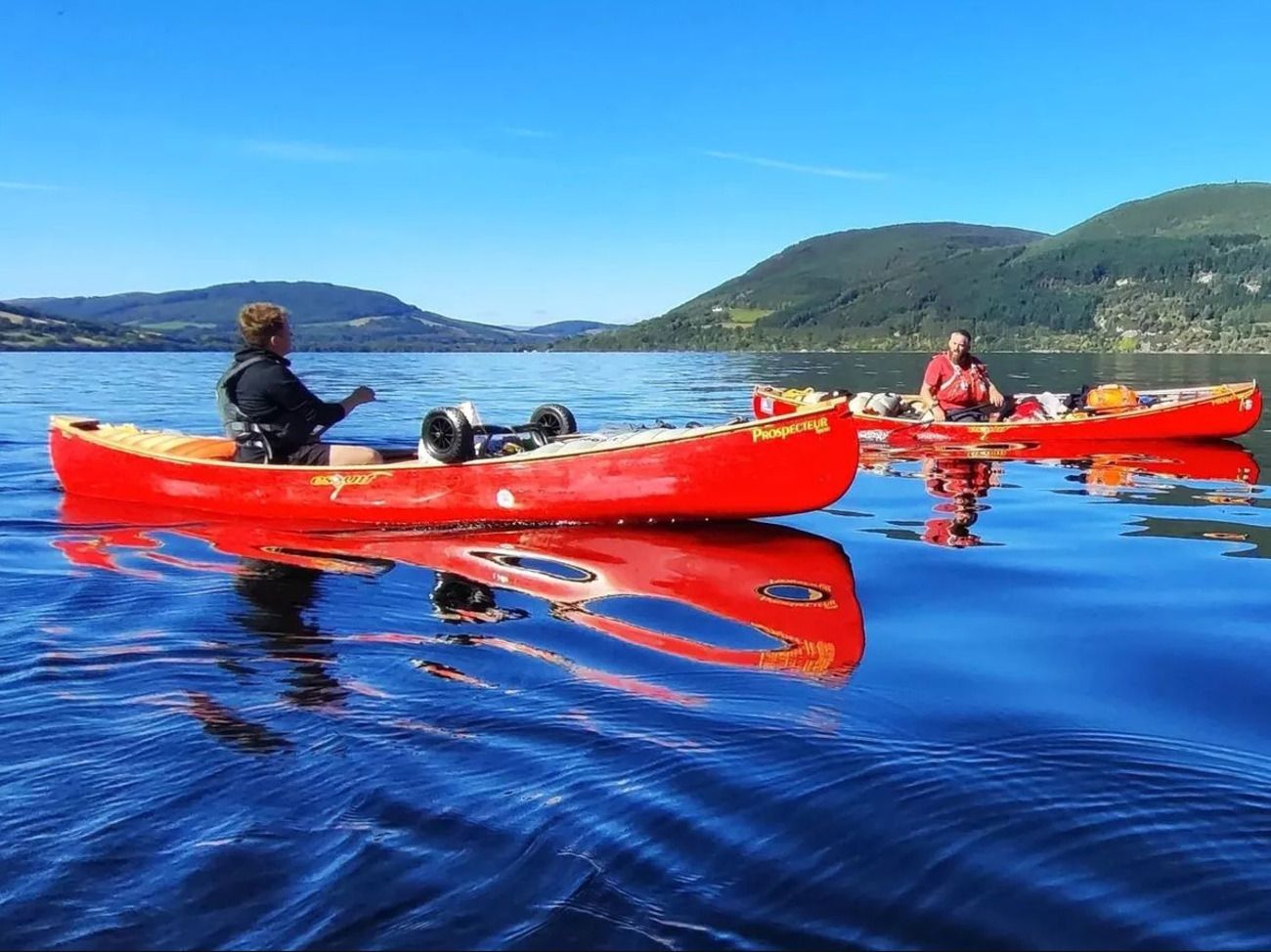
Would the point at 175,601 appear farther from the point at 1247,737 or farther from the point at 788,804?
the point at 1247,737

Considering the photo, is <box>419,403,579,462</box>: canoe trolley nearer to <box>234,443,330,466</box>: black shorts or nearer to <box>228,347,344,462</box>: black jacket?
<box>228,347,344,462</box>: black jacket

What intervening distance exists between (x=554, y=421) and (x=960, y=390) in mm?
8520

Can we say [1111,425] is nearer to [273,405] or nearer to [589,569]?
[589,569]

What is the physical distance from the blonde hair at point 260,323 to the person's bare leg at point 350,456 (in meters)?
1.37

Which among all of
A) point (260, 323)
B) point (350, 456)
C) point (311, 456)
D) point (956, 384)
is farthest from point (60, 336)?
point (260, 323)

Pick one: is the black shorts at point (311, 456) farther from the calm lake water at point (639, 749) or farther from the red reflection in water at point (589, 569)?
the calm lake water at point (639, 749)

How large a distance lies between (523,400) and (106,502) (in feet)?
72.6

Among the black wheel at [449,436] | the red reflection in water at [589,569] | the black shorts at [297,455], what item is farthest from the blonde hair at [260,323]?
the red reflection in water at [589,569]

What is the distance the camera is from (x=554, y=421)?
11672 mm

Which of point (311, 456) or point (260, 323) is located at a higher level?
point (260, 323)

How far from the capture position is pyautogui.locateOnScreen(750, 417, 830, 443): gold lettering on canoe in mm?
9414

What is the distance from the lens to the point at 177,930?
296cm

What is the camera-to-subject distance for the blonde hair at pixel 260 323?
31.9 feet

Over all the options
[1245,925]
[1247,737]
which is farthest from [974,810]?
[1247,737]
